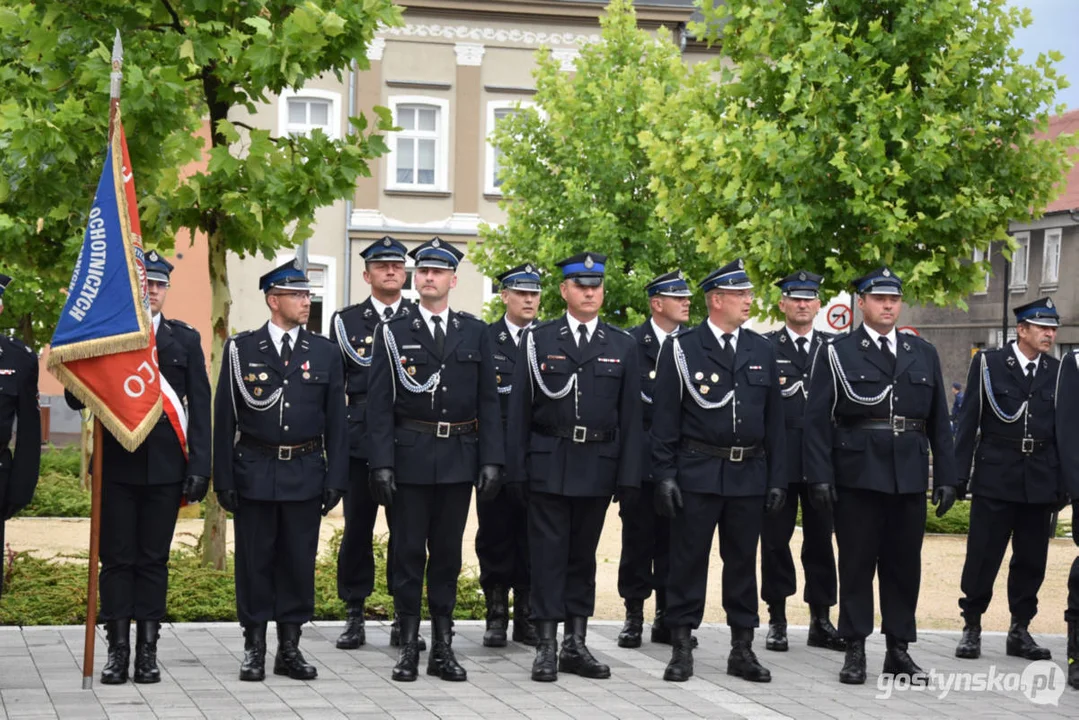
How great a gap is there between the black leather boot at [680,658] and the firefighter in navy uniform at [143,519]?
2758mm

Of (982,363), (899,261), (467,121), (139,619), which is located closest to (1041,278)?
(467,121)

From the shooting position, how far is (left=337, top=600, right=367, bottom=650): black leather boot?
9.81 metres

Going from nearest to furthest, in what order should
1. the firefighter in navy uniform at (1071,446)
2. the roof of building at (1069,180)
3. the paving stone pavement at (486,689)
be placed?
1. the paving stone pavement at (486,689)
2. the firefighter in navy uniform at (1071,446)
3. the roof of building at (1069,180)

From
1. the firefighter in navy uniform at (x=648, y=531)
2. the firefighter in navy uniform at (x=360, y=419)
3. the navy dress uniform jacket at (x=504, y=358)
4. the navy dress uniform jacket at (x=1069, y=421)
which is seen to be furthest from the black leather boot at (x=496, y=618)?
the navy dress uniform jacket at (x=1069, y=421)

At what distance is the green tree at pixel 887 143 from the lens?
18203 millimetres

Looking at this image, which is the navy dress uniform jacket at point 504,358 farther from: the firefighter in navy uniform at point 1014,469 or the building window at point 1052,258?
the building window at point 1052,258

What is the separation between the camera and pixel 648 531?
10.2 m

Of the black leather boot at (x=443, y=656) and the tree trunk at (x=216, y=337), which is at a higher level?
the tree trunk at (x=216, y=337)

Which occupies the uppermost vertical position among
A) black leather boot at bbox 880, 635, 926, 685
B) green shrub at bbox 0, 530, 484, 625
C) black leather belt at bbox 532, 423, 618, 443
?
black leather belt at bbox 532, 423, 618, 443

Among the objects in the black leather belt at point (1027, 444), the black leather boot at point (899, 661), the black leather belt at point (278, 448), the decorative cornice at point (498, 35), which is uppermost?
the decorative cornice at point (498, 35)

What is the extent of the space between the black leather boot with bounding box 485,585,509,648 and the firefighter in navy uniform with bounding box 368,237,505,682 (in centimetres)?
98

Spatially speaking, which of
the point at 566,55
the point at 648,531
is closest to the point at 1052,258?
the point at 566,55

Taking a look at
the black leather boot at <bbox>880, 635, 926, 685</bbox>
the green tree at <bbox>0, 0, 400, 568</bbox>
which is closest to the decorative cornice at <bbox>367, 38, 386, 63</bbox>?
the green tree at <bbox>0, 0, 400, 568</bbox>

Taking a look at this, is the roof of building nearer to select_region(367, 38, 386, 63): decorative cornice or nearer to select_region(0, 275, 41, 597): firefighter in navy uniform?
select_region(367, 38, 386, 63): decorative cornice
